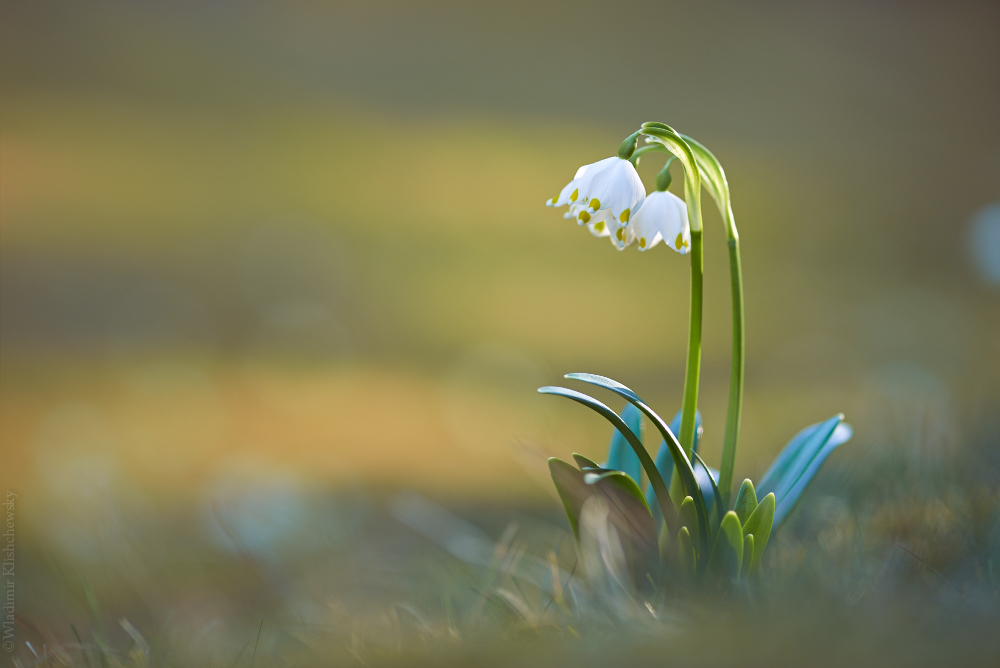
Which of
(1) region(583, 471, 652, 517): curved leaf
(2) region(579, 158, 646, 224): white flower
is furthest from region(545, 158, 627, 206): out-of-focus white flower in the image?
(1) region(583, 471, 652, 517): curved leaf

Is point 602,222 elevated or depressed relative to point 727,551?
elevated

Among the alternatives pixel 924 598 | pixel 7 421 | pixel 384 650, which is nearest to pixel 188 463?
pixel 7 421

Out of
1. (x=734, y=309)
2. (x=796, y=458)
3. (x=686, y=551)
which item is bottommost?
(x=686, y=551)

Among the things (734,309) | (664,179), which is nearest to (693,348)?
(734,309)

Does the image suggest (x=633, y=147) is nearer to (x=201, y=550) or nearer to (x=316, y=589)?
(x=316, y=589)

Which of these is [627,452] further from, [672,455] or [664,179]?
[664,179]

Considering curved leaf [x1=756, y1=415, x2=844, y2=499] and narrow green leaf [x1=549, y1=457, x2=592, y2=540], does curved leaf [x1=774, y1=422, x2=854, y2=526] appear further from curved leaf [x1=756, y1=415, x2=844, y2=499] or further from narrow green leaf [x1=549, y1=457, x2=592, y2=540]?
narrow green leaf [x1=549, y1=457, x2=592, y2=540]

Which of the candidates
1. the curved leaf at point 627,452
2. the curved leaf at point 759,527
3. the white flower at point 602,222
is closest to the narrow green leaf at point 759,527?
the curved leaf at point 759,527
